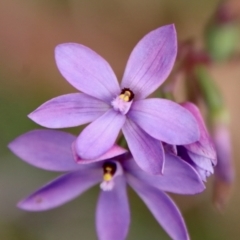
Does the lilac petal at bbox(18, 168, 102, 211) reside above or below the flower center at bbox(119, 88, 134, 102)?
below

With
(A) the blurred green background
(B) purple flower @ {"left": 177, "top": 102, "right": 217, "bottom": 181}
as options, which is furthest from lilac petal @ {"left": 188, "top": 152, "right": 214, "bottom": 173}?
(A) the blurred green background

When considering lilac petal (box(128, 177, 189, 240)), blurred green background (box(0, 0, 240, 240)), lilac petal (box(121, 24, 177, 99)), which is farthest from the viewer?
blurred green background (box(0, 0, 240, 240))

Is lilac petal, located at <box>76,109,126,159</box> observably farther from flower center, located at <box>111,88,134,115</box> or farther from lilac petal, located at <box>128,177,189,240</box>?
lilac petal, located at <box>128,177,189,240</box>

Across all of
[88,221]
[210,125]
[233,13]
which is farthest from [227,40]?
[88,221]

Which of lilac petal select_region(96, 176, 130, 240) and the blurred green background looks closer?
lilac petal select_region(96, 176, 130, 240)

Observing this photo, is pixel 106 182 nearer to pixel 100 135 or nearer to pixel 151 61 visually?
pixel 100 135

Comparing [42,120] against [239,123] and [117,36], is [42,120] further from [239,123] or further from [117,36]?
[239,123]

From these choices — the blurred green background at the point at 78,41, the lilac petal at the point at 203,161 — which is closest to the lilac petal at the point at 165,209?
the lilac petal at the point at 203,161

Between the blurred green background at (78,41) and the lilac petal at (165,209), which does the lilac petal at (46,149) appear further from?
the blurred green background at (78,41)
